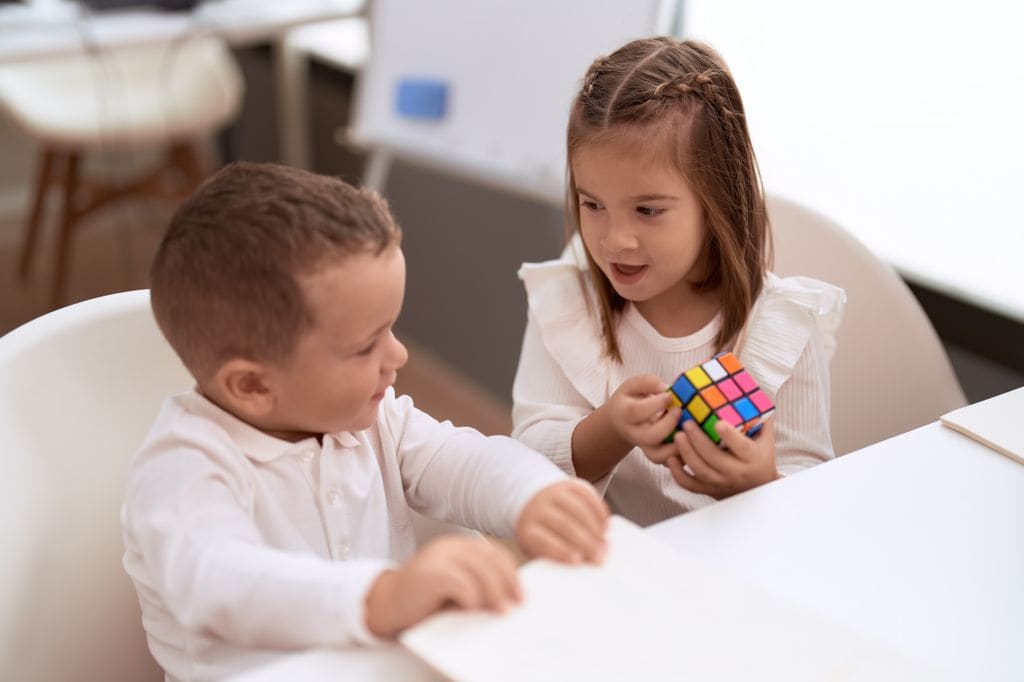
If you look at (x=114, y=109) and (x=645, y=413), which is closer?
(x=645, y=413)

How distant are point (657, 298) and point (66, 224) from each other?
7.85 feet

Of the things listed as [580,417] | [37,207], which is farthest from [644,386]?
[37,207]

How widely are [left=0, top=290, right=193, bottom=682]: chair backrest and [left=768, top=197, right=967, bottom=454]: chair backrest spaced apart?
0.79 meters

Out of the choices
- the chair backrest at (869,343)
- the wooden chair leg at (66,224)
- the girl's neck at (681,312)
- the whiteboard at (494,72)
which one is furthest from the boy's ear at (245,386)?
the wooden chair leg at (66,224)

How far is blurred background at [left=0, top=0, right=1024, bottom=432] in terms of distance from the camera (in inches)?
68.4

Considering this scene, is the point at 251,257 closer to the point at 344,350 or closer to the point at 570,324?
the point at 344,350

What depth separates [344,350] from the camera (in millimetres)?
835

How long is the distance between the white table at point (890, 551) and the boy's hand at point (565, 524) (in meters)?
0.07

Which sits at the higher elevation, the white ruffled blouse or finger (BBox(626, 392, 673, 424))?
finger (BBox(626, 392, 673, 424))

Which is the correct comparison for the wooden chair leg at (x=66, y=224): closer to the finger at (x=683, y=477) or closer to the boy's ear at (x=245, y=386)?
the boy's ear at (x=245, y=386)

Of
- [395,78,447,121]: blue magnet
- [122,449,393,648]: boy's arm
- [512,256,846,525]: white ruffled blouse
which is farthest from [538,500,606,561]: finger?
[395,78,447,121]: blue magnet

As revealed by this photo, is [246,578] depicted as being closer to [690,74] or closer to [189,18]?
[690,74]

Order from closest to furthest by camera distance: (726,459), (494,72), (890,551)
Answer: (890,551) < (726,459) < (494,72)

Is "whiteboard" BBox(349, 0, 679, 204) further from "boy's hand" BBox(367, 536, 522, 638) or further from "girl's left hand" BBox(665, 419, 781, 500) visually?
"boy's hand" BBox(367, 536, 522, 638)
